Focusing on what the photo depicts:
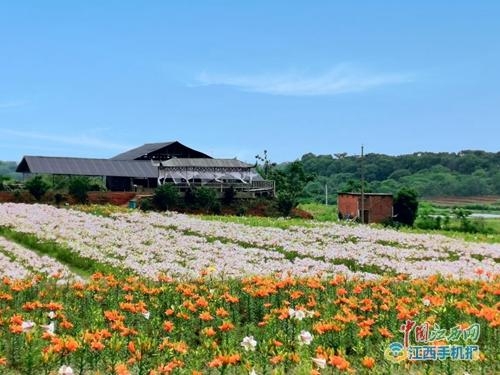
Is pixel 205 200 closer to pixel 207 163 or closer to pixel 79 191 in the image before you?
pixel 79 191

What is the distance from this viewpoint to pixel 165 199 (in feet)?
120

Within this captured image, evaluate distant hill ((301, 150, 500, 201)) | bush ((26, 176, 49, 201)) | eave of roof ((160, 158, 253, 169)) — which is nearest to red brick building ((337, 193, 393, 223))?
eave of roof ((160, 158, 253, 169))

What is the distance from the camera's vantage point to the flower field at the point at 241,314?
6027mm

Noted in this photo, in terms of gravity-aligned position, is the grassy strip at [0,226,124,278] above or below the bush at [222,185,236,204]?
below

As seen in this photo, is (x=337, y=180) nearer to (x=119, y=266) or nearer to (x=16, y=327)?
(x=119, y=266)

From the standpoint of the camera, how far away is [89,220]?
25.8 metres

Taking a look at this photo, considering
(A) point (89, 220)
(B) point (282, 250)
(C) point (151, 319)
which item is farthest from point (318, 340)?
(A) point (89, 220)

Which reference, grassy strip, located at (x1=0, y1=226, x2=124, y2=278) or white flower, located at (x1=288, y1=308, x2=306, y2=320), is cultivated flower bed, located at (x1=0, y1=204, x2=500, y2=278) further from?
white flower, located at (x1=288, y1=308, x2=306, y2=320)

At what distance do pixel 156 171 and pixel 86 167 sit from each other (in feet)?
19.9

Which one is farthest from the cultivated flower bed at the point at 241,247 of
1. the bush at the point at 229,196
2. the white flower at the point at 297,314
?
the bush at the point at 229,196

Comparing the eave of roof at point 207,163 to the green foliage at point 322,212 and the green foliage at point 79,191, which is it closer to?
the green foliage at point 322,212

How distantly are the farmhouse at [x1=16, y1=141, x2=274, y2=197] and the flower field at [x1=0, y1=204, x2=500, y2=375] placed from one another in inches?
1066

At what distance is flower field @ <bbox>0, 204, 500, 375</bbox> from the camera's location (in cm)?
603

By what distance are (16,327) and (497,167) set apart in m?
118
